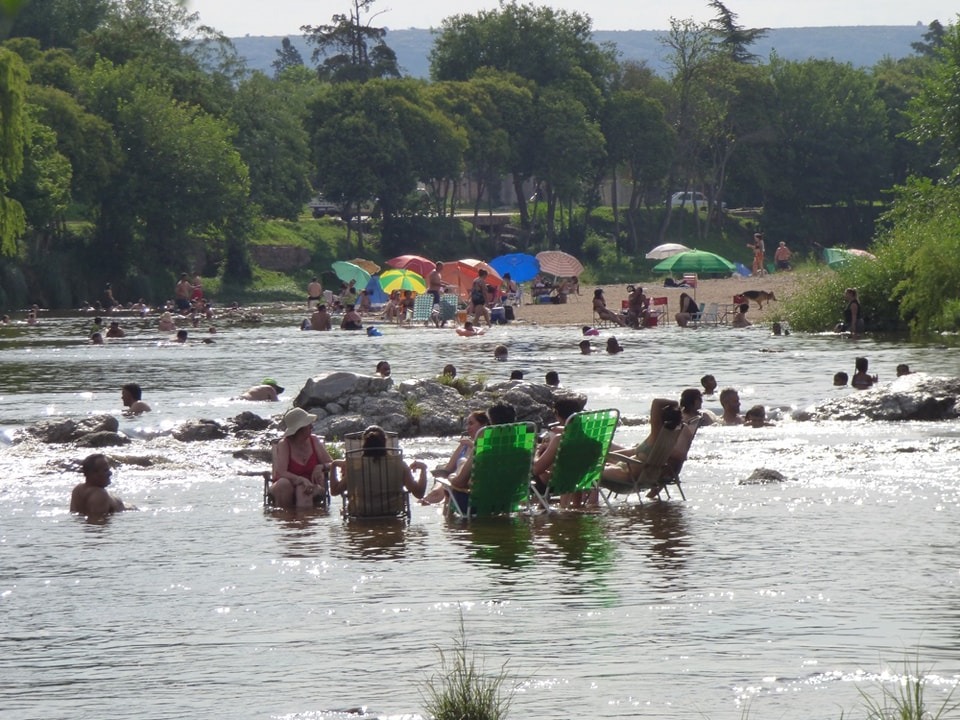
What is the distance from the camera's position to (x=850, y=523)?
43.2 ft

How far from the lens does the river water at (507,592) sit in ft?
27.0

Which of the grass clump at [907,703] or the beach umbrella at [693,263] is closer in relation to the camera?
the grass clump at [907,703]

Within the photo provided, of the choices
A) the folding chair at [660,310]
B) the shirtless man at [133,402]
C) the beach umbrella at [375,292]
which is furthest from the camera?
the beach umbrella at [375,292]

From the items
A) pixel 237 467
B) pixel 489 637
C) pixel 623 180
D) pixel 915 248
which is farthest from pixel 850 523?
pixel 623 180

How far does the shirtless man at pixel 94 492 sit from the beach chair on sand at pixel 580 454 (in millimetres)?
3768

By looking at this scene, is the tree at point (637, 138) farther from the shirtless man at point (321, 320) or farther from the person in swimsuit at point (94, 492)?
the person in swimsuit at point (94, 492)

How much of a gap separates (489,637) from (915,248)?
30.3 meters

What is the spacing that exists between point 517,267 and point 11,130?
86.9 feet

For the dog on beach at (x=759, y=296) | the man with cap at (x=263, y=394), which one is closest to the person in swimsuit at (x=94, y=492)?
the man with cap at (x=263, y=394)

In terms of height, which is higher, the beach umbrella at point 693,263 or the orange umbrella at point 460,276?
the beach umbrella at point 693,263

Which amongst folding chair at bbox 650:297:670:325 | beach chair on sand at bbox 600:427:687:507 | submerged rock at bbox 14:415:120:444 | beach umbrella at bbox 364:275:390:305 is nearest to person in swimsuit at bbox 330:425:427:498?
beach chair on sand at bbox 600:427:687:507

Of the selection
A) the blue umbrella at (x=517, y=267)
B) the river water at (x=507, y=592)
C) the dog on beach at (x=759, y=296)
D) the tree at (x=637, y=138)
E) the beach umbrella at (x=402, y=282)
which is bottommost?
the river water at (x=507, y=592)

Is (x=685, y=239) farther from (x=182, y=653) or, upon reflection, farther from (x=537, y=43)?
(x=182, y=653)

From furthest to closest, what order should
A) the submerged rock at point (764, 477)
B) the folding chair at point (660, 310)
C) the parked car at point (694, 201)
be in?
the parked car at point (694, 201), the folding chair at point (660, 310), the submerged rock at point (764, 477)
